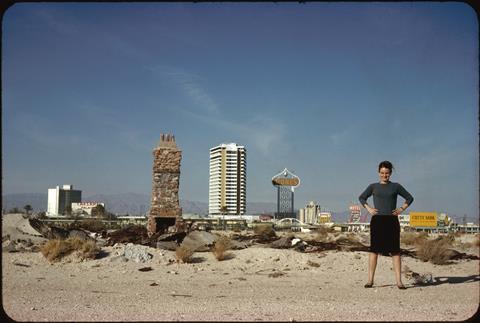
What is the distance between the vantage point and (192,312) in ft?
18.2

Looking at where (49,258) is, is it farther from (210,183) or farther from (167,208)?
(210,183)

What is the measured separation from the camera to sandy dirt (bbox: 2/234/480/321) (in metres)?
5.45

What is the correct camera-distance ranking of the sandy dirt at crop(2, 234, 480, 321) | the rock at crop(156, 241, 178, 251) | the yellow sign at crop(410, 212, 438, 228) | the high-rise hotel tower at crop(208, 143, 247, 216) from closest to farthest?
the sandy dirt at crop(2, 234, 480, 321) < the rock at crop(156, 241, 178, 251) < the yellow sign at crop(410, 212, 438, 228) < the high-rise hotel tower at crop(208, 143, 247, 216)

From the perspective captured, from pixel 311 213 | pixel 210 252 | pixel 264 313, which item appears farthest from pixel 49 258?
pixel 311 213

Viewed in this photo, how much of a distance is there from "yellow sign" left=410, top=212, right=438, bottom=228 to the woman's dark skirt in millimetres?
43449

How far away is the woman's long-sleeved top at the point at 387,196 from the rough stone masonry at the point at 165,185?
9.04 metres

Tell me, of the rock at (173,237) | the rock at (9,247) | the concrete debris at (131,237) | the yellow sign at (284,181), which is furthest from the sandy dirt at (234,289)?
the yellow sign at (284,181)

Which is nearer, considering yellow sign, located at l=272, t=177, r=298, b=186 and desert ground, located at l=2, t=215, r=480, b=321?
desert ground, located at l=2, t=215, r=480, b=321

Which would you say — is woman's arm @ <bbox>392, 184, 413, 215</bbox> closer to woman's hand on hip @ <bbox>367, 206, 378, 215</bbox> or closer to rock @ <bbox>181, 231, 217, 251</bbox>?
woman's hand on hip @ <bbox>367, 206, 378, 215</bbox>

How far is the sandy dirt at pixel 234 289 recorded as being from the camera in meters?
5.45

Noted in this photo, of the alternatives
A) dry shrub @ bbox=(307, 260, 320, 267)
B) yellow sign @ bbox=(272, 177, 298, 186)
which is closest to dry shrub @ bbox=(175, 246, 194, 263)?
dry shrub @ bbox=(307, 260, 320, 267)

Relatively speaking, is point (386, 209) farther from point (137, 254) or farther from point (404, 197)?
point (137, 254)

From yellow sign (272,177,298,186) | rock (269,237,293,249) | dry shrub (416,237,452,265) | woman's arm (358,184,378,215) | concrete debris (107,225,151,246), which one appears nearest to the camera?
woman's arm (358,184,378,215)

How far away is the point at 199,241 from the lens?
1370 centimetres
